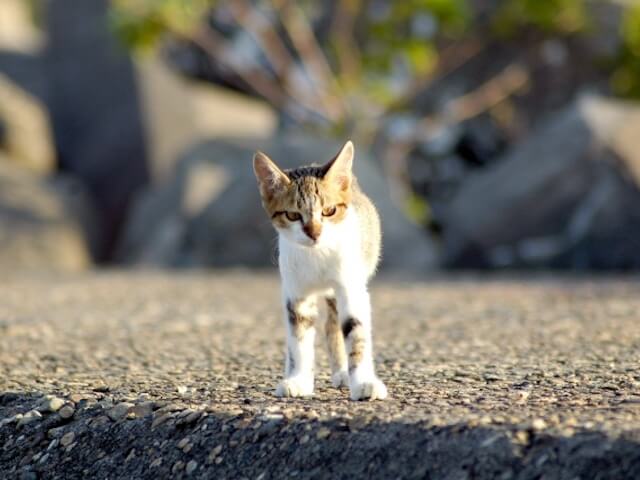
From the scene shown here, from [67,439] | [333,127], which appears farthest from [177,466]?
[333,127]

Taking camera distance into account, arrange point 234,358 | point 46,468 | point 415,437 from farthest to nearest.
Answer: point 234,358 < point 46,468 < point 415,437

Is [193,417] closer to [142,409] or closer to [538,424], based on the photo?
[142,409]

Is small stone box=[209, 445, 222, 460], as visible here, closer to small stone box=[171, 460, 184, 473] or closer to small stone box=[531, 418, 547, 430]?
small stone box=[171, 460, 184, 473]

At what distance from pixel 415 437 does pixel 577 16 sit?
12.3m

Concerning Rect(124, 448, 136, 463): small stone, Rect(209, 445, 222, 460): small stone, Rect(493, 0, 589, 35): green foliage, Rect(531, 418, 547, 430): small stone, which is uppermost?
Rect(493, 0, 589, 35): green foliage

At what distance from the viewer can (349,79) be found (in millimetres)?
14766

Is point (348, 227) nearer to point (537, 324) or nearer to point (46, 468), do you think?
point (46, 468)

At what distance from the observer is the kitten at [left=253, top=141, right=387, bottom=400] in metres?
4.41

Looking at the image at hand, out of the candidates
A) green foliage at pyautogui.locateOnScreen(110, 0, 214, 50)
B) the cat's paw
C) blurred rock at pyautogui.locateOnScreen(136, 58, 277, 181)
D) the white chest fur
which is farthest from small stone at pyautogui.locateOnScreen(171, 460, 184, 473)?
blurred rock at pyautogui.locateOnScreen(136, 58, 277, 181)

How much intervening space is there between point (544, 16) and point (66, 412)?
11306 millimetres

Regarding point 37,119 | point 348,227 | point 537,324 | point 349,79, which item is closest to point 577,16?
point 349,79

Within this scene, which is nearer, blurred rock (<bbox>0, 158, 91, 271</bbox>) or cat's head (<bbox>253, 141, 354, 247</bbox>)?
cat's head (<bbox>253, 141, 354, 247</bbox>)

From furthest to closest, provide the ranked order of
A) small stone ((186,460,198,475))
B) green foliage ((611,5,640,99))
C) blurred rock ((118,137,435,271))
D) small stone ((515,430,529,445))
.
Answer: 1. green foliage ((611,5,640,99))
2. blurred rock ((118,137,435,271))
3. small stone ((186,460,198,475))
4. small stone ((515,430,529,445))

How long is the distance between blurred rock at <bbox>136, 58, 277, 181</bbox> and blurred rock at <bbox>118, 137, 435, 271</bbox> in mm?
2056
